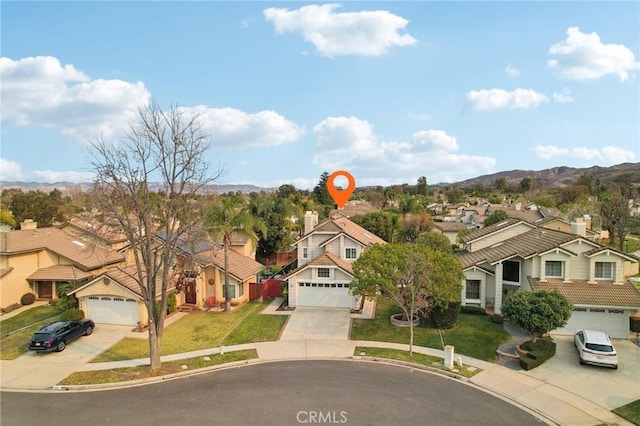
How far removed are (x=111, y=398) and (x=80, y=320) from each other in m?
11.1

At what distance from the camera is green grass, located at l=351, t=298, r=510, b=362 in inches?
890

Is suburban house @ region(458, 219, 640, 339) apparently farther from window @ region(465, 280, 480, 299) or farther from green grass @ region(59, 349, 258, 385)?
green grass @ region(59, 349, 258, 385)

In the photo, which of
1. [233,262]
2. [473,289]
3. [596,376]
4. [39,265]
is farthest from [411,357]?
[39,265]

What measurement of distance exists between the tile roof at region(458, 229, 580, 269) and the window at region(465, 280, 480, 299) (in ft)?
4.76

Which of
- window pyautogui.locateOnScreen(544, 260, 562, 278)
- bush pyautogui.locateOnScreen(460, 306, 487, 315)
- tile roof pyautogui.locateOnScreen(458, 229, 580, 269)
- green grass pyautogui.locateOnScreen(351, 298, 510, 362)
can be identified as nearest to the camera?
green grass pyautogui.locateOnScreen(351, 298, 510, 362)

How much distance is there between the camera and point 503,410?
52.6ft

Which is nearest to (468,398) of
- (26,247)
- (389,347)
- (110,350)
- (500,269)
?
(389,347)

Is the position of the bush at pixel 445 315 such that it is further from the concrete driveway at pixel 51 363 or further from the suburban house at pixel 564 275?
the concrete driveway at pixel 51 363

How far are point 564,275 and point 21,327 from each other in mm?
36584

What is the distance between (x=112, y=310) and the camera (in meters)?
27.5

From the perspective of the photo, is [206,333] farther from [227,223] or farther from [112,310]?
[227,223]

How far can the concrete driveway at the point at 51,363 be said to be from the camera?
19.2 metres

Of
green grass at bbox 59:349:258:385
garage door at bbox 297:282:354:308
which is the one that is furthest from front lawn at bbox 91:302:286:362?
garage door at bbox 297:282:354:308

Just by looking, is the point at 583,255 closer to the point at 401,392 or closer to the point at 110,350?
the point at 401,392
